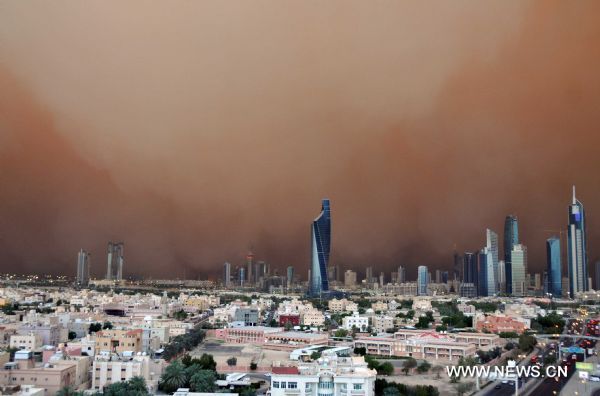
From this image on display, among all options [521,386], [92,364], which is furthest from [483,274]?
[92,364]

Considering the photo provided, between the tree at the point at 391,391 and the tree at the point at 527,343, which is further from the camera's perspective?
the tree at the point at 527,343

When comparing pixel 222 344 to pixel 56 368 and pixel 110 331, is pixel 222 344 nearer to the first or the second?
pixel 110 331

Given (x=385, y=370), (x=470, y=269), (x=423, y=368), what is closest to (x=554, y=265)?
(x=470, y=269)

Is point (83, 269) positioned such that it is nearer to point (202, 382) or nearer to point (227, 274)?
point (227, 274)

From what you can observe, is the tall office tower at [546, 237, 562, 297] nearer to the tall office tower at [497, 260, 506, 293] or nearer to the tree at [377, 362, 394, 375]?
the tall office tower at [497, 260, 506, 293]

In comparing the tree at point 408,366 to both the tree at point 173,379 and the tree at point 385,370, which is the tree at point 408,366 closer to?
the tree at point 385,370

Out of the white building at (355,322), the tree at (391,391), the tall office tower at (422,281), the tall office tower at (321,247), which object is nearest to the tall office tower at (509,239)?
the tall office tower at (422,281)
